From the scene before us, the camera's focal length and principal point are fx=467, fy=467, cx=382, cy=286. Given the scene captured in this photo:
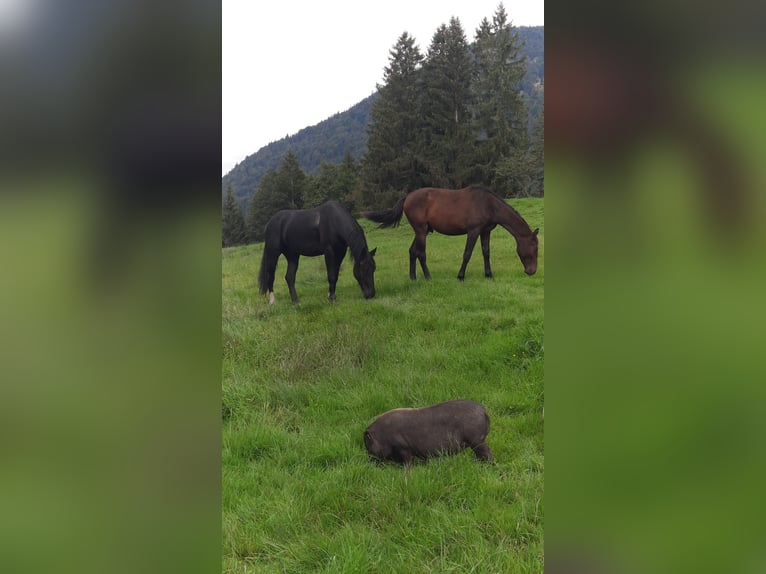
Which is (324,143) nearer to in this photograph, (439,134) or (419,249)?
(439,134)

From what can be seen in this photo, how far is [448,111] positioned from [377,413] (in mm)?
4997

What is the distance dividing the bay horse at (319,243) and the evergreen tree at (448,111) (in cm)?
208

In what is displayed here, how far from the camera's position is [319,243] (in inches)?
231

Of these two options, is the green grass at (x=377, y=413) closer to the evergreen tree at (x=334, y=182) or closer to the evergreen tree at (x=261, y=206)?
the evergreen tree at (x=334, y=182)

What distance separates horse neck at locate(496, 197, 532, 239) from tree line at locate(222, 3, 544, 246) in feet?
1.82

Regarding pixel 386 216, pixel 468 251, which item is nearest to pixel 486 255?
pixel 468 251

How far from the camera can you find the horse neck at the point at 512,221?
5535 millimetres

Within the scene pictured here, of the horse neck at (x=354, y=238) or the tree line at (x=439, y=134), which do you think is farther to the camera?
the tree line at (x=439, y=134)

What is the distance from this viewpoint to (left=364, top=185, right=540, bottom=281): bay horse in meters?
5.56

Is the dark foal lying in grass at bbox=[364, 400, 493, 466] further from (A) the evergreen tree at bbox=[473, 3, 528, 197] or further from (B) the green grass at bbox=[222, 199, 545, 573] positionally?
(A) the evergreen tree at bbox=[473, 3, 528, 197]

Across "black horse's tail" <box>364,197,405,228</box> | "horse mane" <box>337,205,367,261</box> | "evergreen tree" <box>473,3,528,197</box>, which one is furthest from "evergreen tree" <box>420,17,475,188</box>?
"horse mane" <box>337,205,367,261</box>

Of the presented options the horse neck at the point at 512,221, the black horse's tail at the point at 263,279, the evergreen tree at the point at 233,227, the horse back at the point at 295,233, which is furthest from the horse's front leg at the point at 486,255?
the evergreen tree at the point at 233,227
